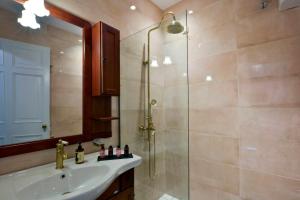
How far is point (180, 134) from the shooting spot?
1978mm

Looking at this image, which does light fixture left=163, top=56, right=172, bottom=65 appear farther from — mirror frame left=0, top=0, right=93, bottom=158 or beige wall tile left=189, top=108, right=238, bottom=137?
mirror frame left=0, top=0, right=93, bottom=158

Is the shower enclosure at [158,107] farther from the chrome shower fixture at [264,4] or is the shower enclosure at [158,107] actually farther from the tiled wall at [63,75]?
the chrome shower fixture at [264,4]

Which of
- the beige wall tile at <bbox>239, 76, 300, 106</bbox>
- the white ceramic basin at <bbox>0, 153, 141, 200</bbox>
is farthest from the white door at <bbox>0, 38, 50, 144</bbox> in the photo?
the beige wall tile at <bbox>239, 76, 300, 106</bbox>

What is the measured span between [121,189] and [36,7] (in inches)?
52.9

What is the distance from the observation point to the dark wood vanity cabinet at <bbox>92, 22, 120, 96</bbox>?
138 centimetres

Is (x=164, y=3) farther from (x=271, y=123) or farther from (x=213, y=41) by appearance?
(x=271, y=123)

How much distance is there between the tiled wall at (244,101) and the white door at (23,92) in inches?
56.2

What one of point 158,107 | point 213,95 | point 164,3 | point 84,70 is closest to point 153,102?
point 158,107

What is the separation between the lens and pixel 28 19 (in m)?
1.12

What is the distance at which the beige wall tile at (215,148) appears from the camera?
163cm

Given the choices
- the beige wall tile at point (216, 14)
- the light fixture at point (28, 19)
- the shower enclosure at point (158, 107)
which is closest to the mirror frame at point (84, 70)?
the light fixture at point (28, 19)

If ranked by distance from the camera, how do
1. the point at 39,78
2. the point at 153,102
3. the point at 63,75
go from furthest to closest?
1. the point at 153,102
2. the point at 63,75
3. the point at 39,78

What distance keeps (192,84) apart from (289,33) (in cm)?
92

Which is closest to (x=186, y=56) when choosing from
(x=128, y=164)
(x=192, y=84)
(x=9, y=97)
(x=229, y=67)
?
(x=192, y=84)
